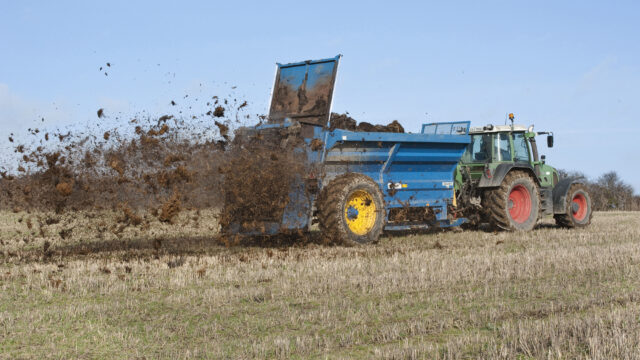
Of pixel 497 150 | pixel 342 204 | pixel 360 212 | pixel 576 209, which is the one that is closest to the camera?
pixel 342 204

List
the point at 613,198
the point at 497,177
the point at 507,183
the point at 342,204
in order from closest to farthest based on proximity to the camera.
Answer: the point at 342,204
the point at 497,177
the point at 507,183
the point at 613,198

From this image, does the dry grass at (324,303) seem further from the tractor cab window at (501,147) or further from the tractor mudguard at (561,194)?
the tractor mudguard at (561,194)

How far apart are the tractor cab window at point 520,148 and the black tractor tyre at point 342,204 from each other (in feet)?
12.9

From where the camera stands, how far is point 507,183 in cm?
1177

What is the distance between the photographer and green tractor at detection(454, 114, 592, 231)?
38.2ft

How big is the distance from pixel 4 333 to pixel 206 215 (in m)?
5.16

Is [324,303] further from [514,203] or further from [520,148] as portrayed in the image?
[520,148]

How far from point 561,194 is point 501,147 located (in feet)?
6.38

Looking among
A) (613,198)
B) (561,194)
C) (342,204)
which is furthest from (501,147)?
(613,198)

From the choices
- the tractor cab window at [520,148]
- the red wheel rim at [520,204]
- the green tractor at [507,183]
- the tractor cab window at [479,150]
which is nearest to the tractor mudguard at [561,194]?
the green tractor at [507,183]

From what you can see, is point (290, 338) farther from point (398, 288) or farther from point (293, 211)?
point (293, 211)

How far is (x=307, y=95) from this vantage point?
33.1 feet

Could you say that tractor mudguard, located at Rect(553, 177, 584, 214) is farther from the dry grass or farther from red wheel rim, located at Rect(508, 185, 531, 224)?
the dry grass

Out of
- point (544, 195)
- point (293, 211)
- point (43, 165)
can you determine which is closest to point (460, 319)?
point (293, 211)
